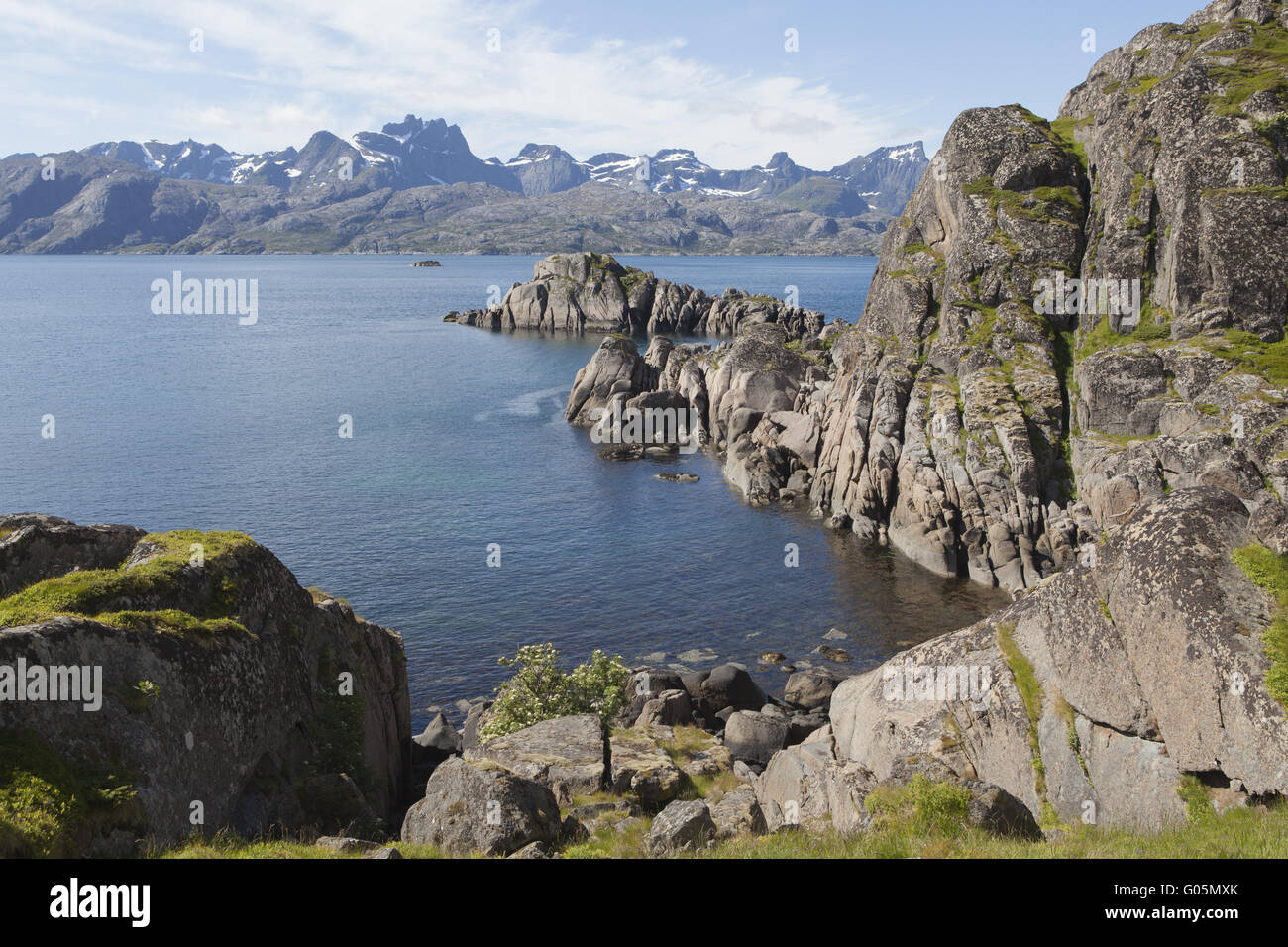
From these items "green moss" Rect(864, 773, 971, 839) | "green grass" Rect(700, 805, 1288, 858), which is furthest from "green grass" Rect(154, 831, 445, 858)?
"green moss" Rect(864, 773, 971, 839)

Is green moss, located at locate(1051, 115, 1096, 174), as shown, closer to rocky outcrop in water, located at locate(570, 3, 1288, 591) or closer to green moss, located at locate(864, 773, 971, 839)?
rocky outcrop in water, located at locate(570, 3, 1288, 591)

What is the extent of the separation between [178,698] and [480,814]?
9.05 meters

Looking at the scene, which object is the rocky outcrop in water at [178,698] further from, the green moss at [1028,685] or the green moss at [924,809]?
the green moss at [1028,685]

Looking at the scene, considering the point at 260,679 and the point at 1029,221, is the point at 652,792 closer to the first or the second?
the point at 260,679

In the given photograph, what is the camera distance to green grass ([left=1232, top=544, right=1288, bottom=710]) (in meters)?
21.3

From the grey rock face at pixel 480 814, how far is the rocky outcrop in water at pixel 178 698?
15.1 feet

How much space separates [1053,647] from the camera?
27.7 metres

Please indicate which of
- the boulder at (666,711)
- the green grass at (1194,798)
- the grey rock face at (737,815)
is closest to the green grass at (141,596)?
the grey rock face at (737,815)

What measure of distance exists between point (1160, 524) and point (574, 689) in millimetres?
25743

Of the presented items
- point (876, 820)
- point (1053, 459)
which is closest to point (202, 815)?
point (876, 820)

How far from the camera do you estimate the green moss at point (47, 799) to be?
1803 cm

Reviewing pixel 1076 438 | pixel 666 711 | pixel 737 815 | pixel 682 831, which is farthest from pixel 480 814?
pixel 1076 438

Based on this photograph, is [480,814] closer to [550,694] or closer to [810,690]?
[550,694]

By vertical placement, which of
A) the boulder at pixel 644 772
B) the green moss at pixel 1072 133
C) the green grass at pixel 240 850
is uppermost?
the green moss at pixel 1072 133
